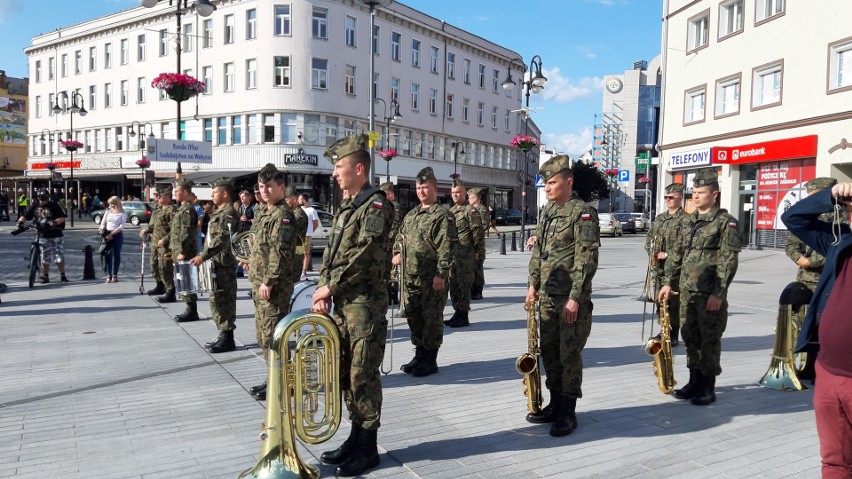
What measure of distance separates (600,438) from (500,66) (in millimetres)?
55977

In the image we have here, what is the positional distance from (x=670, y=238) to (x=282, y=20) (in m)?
36.8

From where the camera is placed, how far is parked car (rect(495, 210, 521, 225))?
166 ft

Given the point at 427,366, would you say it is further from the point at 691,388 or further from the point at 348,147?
the point at 348,147

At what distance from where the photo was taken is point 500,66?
57781 millimetres

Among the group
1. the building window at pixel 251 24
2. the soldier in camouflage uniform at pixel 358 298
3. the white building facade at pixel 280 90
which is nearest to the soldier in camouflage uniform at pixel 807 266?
the soldier in camouflage uniform at pixel 358 298

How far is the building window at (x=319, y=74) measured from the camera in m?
40.1

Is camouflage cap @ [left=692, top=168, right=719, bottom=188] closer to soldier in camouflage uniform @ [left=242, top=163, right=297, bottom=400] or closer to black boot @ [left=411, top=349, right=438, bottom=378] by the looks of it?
black boot @ [left=411, top=349, right=438, bottom=378]

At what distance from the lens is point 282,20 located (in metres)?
39.6

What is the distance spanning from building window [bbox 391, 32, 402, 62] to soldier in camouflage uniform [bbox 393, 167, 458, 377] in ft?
132

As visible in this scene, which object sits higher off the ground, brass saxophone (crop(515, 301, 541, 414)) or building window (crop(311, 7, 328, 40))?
building window (crop(311, 7, 328, 40))

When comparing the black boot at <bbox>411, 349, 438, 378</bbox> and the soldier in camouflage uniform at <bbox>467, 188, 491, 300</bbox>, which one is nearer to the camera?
the black boot at <bbox>411, 349, 438, 378</bbox>

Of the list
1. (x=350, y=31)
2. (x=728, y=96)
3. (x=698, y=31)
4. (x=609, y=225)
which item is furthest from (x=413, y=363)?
(x=350, y=31)

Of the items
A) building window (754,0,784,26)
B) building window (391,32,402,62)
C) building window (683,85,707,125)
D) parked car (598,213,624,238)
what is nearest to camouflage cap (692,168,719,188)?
building window (754,0,784,26)

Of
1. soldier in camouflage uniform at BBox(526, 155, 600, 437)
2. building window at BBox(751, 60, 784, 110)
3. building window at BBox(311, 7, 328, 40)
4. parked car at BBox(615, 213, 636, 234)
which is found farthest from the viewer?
building window at BBox(311, 7, 328, 40)
